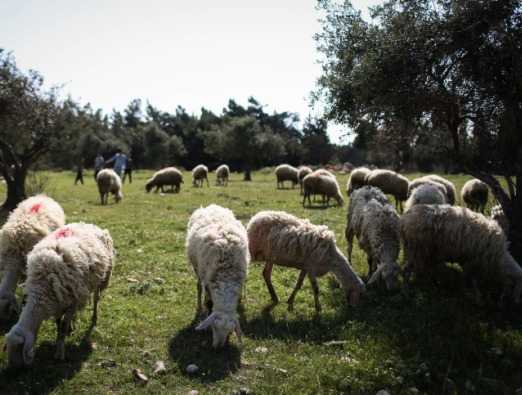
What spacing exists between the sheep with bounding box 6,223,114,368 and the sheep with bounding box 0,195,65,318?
1.21m

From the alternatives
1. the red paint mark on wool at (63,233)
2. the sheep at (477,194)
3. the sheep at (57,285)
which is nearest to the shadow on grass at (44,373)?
the sheep at (57,285)

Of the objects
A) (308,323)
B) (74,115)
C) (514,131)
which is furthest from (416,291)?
(74,115)

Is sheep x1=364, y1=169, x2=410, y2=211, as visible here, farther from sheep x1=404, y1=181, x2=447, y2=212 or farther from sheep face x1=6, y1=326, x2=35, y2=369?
sheep face x1=6, y1=326, x2=35, y2=369

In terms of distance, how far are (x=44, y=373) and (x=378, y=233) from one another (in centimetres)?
636

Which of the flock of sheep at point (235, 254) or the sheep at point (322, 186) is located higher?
the sheep at point (322, 186)

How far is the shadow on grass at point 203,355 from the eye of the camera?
5449mm

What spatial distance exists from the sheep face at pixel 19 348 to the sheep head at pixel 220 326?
6.85 ft

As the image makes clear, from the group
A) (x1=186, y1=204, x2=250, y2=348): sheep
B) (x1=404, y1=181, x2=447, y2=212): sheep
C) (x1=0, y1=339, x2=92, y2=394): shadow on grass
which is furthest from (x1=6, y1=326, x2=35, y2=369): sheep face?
(x1=404, y1=181, x2=447, y2=212): sheep

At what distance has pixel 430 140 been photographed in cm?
1162

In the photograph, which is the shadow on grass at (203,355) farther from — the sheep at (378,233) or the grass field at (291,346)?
the sheep at (378,233)

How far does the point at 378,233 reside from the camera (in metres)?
8.83

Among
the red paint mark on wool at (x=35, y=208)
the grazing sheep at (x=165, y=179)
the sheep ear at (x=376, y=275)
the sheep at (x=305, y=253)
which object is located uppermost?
the grazing sheep at (x=165, y=179)

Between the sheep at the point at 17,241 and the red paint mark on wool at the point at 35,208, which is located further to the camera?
the red paint mark on wool at the point at 35,208

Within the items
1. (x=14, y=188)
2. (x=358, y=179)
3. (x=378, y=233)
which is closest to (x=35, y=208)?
(x=378, y=233)
